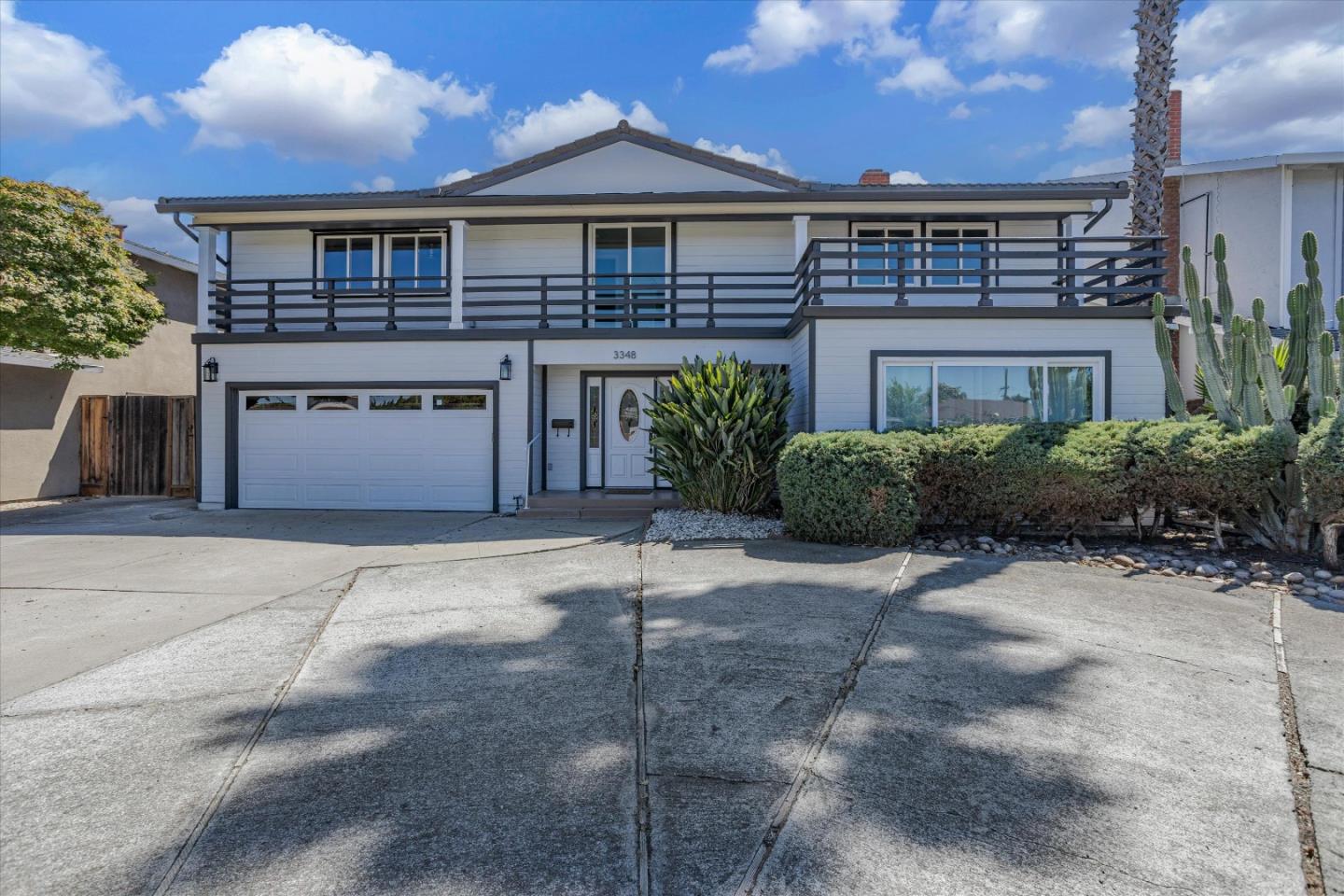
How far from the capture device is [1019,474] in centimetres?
779

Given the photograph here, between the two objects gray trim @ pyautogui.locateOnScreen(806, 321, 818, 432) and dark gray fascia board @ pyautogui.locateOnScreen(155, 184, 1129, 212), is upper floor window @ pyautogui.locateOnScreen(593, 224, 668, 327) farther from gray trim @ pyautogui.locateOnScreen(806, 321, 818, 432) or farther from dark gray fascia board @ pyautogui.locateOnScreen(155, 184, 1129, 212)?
gray trim @ pyautogui.locateOnScreen(806, 321, 818, 432)

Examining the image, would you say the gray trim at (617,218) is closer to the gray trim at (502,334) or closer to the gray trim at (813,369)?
the gray trim at (502,334)

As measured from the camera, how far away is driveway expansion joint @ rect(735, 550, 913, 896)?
2.49 m

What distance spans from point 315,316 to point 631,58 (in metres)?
8.44

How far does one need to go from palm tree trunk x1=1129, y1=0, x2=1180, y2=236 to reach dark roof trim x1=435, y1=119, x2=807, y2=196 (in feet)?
20.2

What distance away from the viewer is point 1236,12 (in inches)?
645

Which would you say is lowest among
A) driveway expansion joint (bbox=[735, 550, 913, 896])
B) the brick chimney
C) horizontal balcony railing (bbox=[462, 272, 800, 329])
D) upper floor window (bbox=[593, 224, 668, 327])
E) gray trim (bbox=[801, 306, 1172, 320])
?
driveway expansion joint (bbox=[735, 550, 913, 896])

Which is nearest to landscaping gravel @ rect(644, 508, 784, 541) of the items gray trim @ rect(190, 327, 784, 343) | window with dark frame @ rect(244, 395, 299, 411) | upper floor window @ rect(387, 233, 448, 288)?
gray trim @ rect(190, 327, 784, 343)

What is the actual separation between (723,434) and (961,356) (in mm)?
3641

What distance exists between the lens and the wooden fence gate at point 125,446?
15258 millimetres

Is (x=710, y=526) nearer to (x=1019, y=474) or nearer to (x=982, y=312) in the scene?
(x=1019, y=474)

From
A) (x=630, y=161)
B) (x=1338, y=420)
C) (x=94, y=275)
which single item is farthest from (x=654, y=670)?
(x=94, y=275)

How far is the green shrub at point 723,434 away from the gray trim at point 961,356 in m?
1.17

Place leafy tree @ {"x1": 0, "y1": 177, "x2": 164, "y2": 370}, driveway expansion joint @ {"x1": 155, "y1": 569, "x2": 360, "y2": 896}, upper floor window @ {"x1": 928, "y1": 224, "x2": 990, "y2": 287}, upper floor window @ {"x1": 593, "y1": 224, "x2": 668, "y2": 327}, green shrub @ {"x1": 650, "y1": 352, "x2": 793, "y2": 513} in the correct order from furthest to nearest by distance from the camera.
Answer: upper floor window @ {"x1": 593, "y1": 224, "x2": 668, "y2": 327}
upper floor window @ {"x1": 928, "y1": 224, "x2": 990, "y2": 287}
leafy tree @ {"x1": 0, "y1": 177, "x2": 164, "y2": 370}
green shrub @ {"x1": 650, "y1": 352, "x2": 793, "y2": 513}
driveway expansion joint @ {"x1": 155, "y1": 569, "x2": 360, "y2": 896}
